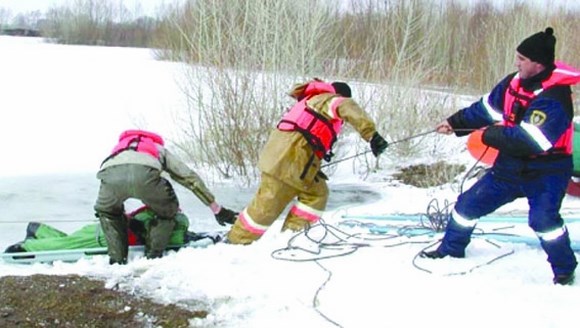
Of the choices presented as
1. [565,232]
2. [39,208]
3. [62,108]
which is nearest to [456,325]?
[565,232]

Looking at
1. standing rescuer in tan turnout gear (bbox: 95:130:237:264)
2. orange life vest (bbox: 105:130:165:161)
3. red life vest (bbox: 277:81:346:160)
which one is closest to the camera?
standing rescuer in tan turnout gear (bbox: 95:130:237:264)

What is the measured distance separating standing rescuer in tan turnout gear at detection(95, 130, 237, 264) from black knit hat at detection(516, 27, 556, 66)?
252 centimetres

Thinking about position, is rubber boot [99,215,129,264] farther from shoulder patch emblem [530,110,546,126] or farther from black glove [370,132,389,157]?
shoulder patch emblem [530,110,546,126]

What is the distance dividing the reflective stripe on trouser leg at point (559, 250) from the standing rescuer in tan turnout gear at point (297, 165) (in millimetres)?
1807

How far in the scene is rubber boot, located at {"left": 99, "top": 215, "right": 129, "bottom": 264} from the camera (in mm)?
Answer: 4836

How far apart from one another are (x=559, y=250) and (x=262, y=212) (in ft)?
7.24

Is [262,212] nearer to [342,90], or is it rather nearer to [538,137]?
[342,90]

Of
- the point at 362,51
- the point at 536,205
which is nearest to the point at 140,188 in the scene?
the point at 536,205

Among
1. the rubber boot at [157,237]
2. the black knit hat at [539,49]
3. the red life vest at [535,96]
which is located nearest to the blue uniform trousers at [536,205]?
the red life vest at [535,96]

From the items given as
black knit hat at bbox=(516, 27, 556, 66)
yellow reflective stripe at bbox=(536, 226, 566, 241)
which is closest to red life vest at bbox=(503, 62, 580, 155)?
black knit hat at bbox=(516, 27, 556, 66)

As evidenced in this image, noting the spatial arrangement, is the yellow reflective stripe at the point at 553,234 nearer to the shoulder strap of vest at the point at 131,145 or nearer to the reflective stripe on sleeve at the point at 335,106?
the reflective stripe on sleeve at the point at 335,106

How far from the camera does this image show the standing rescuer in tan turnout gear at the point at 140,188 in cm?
477

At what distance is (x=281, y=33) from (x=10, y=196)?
176 inches

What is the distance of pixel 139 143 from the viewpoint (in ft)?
16.1
